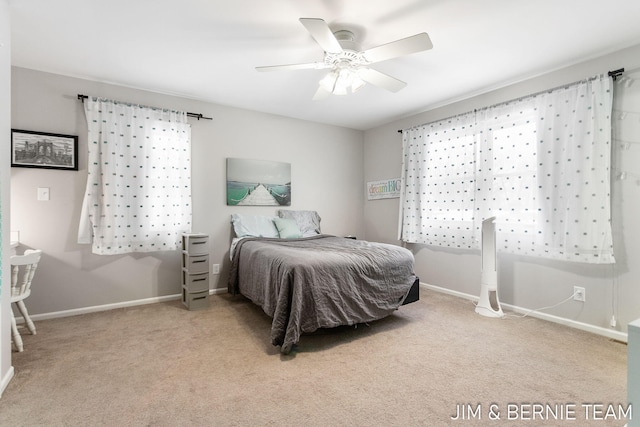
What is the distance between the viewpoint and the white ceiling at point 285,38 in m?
1.93

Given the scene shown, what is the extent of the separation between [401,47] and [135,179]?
2.91 m

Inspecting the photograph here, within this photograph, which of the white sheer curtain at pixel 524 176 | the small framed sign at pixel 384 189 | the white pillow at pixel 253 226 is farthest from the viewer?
the small framed sign at pixel 384 189

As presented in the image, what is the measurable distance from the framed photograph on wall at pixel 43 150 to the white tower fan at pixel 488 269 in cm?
420

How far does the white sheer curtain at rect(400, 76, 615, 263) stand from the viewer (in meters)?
2.45

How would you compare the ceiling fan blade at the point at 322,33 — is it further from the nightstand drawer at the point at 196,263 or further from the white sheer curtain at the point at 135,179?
the nightstand drawer at the point at 196,263

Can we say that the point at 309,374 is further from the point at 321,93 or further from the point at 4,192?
the point at 321,93

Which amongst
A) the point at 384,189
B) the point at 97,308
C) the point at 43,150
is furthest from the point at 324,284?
the point at 43,150

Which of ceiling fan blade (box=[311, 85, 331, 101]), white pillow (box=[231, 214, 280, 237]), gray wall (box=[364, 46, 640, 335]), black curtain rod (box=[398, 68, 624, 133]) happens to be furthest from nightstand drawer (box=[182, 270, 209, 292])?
black curtain rod (box=[398, 68, 624, 133])

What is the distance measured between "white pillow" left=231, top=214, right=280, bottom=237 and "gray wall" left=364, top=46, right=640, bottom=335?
211 centimetres

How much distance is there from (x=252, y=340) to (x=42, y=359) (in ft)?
4.71

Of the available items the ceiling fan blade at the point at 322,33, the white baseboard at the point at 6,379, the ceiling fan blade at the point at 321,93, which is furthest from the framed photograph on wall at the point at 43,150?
the ceiling fan blade at the point at 322,33

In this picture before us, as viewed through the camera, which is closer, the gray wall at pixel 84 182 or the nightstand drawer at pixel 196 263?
the gray wall at pixel 84 182

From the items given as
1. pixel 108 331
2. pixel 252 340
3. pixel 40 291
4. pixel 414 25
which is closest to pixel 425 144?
pixel 414 25

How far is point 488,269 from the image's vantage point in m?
2.92
